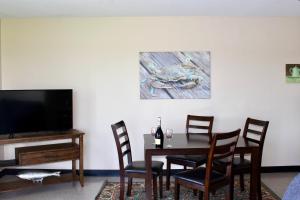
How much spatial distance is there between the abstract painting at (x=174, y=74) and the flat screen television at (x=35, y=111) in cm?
109

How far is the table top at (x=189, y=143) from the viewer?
2.97 meters

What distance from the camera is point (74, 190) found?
3820mm

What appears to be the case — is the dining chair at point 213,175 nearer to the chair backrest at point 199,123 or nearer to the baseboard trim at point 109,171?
the chair backrest at point 199,123

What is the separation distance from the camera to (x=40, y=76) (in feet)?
14.3

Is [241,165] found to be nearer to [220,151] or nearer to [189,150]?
[220,151]

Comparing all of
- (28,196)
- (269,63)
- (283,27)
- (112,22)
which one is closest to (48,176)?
(28,196)

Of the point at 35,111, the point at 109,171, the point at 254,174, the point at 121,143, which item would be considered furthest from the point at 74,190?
the point at 254,174

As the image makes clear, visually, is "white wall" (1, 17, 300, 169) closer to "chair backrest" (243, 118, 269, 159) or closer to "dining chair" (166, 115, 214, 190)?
"dining chair" (166, 115, 214, 190)

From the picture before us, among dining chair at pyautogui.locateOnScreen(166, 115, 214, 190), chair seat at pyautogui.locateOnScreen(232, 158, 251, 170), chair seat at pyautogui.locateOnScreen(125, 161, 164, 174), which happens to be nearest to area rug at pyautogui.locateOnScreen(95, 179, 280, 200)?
dining chair at pyautogui.locateOnScreen(166, 115, 214, 190)

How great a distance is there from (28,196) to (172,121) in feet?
6.93

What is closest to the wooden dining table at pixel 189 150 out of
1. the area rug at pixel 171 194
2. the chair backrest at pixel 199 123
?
the area rug at pixel 171 194

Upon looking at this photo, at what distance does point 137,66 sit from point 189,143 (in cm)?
163

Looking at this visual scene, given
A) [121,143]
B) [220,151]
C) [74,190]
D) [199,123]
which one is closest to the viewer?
[220,151]

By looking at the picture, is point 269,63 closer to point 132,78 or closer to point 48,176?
point 132,78
